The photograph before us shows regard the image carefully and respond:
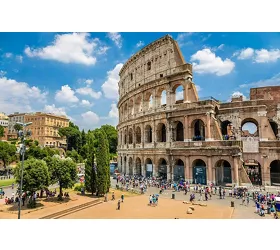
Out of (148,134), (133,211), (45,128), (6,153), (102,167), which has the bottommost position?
(133,211)

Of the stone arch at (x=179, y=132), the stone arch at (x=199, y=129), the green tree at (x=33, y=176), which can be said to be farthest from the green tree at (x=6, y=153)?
the stone arch at (x=199, y=129)

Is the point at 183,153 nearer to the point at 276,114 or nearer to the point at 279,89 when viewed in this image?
the point at 276,114

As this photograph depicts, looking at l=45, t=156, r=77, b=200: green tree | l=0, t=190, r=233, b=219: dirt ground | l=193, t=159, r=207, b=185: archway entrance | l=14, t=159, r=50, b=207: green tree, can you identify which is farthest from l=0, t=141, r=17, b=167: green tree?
l=193, t=159, r=207, b=185: archway entrance

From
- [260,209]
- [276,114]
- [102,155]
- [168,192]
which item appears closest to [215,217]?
[260,209]

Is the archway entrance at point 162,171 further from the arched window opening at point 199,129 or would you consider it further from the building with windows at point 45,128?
the building with windows at point 45,128

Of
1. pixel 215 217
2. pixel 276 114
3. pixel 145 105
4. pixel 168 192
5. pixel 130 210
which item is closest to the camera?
pixel 215 217

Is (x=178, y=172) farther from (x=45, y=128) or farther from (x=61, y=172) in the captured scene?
(x=45, y=128)

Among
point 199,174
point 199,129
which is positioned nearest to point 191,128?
point 199,129
